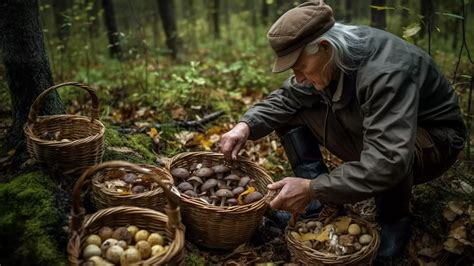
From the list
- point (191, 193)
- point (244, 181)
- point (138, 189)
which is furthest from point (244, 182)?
point (138, 189)

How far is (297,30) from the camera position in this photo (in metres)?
2.59

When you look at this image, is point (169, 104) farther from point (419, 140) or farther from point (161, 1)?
point (161, 1)

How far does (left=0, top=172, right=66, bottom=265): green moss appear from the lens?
2275 mm

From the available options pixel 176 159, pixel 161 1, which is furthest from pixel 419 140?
pixel 161 1

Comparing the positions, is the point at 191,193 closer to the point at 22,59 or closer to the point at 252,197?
the point at 252,197

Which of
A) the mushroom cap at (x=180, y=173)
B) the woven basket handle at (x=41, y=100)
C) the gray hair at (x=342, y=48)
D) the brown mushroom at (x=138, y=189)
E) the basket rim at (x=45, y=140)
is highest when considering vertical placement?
the gray hair at (x=342, y=48)

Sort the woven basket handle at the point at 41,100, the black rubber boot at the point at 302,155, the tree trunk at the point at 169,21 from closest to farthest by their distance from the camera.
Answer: the woven basket handle at the point at 41,100
the black rubber boot at the point at 302,155
the tree trunk at the point at 169,21

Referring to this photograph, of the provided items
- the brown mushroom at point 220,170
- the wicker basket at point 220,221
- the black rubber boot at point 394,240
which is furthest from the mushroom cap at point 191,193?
the black rubber boot at point 394,240

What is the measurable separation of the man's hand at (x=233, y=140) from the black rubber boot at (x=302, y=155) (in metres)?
0.38

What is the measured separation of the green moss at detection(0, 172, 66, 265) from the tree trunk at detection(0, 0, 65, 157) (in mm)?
651

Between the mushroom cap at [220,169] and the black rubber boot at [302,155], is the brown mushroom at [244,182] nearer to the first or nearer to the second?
the mushroom cap at [220,169]

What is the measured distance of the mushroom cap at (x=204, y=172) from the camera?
318 centimetres

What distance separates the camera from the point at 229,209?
8.78 feet

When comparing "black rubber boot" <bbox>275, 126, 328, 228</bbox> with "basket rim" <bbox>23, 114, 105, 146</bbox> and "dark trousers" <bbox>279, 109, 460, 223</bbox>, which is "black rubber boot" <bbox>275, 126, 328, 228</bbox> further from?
"basket rim" <bbox>23, 114, 105, 146</bbox>
